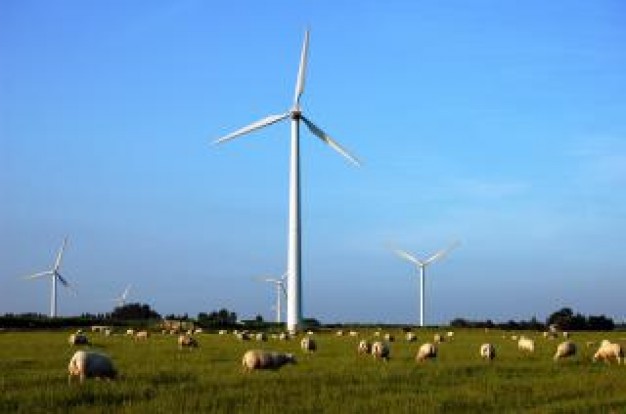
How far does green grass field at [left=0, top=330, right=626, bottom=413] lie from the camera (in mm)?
20484

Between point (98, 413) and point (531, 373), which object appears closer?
point (98, 413)

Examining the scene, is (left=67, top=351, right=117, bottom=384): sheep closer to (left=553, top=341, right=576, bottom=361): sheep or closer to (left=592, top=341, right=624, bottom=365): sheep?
(left=592, top=341, right=624, bottom=365): sheep

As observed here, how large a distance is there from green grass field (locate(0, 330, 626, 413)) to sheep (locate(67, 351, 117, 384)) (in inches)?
17.5

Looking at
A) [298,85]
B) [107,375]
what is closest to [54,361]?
[107,375]

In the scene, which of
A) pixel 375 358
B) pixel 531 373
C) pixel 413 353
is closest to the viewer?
pixel 531 373

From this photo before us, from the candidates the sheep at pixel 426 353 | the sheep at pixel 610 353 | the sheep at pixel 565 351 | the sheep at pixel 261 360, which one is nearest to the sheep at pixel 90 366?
the sheep at pixel 261 360

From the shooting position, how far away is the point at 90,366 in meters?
25.9

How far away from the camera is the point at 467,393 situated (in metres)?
23.4

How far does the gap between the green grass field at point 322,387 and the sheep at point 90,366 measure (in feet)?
1.46

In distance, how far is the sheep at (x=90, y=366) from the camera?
2577 cm

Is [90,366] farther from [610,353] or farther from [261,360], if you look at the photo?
[610,353]

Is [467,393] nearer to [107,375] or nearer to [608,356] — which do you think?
[107,375]

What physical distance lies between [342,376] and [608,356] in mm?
14586

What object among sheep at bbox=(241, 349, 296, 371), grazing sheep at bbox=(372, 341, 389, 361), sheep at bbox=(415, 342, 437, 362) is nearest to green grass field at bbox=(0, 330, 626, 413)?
sheep at bbox=(241, 349, 296, 371)
